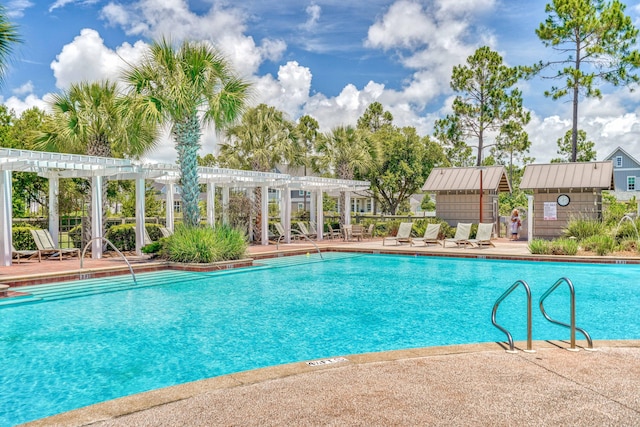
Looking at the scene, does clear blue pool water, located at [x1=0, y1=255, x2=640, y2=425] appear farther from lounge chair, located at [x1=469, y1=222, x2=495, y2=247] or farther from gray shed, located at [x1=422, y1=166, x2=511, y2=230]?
gray shed, located at [x1=422, y1=166, x2=511, y2=230]

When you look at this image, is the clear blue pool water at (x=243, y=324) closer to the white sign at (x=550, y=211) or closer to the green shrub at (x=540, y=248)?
the green shrub at (x=540, y=248)

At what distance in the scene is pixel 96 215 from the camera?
1502 centimetres

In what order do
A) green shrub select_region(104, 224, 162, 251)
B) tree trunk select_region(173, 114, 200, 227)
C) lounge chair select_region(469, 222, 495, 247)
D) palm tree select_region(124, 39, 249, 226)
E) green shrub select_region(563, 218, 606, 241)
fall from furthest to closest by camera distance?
lounge chair select_region(469, 222, 495, 247)
green shrub select_region(563, 218, 606, 241)
green shrub select_region(104, 224, 162, 251)
tree trunk select_region(173, 114, 200, 227)
palm tree select_region(124, 39, 249, 226)

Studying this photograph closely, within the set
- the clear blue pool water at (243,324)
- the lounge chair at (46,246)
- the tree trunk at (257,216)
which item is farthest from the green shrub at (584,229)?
the lounge chair at (46,246)

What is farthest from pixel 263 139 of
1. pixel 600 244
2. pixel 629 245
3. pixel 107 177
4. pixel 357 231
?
pixel 629 245

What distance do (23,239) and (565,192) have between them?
62.9 feet

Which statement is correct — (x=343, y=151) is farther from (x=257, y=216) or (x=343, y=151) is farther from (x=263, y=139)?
(x=257, y=216)

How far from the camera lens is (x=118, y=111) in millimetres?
13703

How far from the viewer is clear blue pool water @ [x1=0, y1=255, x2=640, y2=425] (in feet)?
18.4

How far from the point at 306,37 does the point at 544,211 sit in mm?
12257

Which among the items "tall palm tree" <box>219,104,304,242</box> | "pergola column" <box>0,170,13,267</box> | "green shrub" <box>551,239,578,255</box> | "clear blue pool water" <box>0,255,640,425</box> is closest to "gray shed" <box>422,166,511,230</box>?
"tall palm tree" <box>219,104,304,242</box>

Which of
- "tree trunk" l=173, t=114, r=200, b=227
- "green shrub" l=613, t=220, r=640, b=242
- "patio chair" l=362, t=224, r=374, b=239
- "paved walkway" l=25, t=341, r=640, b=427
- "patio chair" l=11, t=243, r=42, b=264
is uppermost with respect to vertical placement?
"tree trunk" l=173, t=114, r=200, b=227

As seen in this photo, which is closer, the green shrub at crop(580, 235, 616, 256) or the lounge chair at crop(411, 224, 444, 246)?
the green shrub at crop(580, 235, 616, 256)

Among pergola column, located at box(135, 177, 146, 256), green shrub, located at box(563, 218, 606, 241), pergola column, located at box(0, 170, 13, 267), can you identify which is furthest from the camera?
green shrub, located at box(563, 218, 606, 241)
